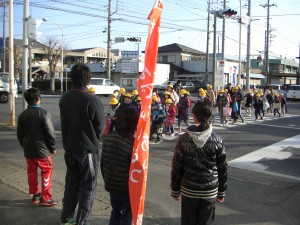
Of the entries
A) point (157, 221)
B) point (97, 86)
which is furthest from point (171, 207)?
point (97, 86)

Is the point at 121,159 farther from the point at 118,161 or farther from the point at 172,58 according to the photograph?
the point at 172,58

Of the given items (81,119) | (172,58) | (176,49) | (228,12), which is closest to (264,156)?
(81,119)

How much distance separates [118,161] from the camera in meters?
3.26

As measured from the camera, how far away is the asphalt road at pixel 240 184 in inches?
184

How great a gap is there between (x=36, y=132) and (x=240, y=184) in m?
3.80

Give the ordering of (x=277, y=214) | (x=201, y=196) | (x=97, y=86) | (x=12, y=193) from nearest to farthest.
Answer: (x=201, y=196) → (x=277, y=214) → (x=12, y=193) → (x=97, y=86)

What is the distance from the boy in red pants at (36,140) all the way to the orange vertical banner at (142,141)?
214 cm

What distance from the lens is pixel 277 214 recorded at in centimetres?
486

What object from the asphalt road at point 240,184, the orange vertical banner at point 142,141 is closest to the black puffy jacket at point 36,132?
the asphalt road at point 240,184

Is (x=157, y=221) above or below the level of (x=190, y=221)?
below

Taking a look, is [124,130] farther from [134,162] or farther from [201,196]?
[201,196]

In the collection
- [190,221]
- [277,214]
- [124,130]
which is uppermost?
[124,130]

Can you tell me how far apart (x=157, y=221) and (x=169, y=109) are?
7583 mm

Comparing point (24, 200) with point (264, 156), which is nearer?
point (24, 200)
